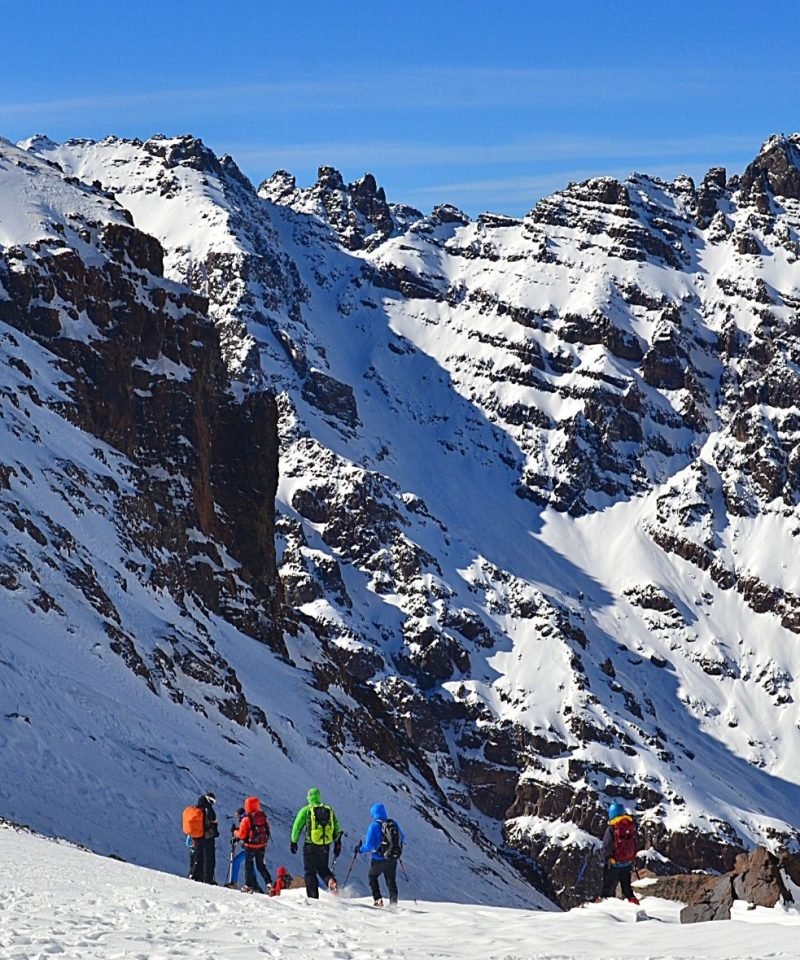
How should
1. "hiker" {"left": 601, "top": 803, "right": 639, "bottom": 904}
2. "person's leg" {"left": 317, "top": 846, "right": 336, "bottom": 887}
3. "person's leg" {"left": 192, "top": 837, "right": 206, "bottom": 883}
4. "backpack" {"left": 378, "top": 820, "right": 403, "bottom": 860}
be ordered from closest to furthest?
"backpack" {"left": 378, "top": 820, "right": 403, "bottom": 860} → "person's leg" {"left": 317, "top": 846, "right": 336, "bottom": 887} → "hiker" {"left": 601, "top": 803, "right": 639, "bottom": 904} → "person's leg" {"left": 192, "top": 837, "right": 206, "bottom": 883}

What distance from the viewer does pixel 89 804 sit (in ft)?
164

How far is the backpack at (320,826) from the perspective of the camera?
28.8 meters

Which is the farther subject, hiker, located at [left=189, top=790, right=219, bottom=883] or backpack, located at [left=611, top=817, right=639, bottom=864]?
hiker, located at [left=189, top=790, right=219, bottom=883]

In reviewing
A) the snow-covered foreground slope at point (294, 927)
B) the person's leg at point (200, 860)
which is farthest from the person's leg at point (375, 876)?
the person's leg at point (200, 860)

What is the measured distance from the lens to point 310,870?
2853 cm

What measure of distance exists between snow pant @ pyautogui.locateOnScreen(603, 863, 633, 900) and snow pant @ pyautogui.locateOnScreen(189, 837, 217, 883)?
7452mm

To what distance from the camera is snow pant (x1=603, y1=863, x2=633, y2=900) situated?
29.6 meters

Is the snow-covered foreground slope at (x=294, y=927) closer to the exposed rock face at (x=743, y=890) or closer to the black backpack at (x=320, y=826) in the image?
the exposed rock face at (x=743, y=890)

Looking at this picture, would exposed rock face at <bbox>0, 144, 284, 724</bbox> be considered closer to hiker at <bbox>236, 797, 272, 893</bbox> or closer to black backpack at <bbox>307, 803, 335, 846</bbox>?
hiker at <bbox>236, 797, 272, 893</bbox>

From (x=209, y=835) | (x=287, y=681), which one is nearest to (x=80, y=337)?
(x=287, y=681)

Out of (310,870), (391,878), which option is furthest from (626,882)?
(310,870)

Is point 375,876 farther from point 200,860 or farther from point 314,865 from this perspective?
point 200,860

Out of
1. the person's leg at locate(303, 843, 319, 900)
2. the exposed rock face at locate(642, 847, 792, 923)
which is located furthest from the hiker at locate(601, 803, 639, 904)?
the person's leg at locate(303, 843, 319, 900)

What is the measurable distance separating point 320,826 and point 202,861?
11.5 ft
